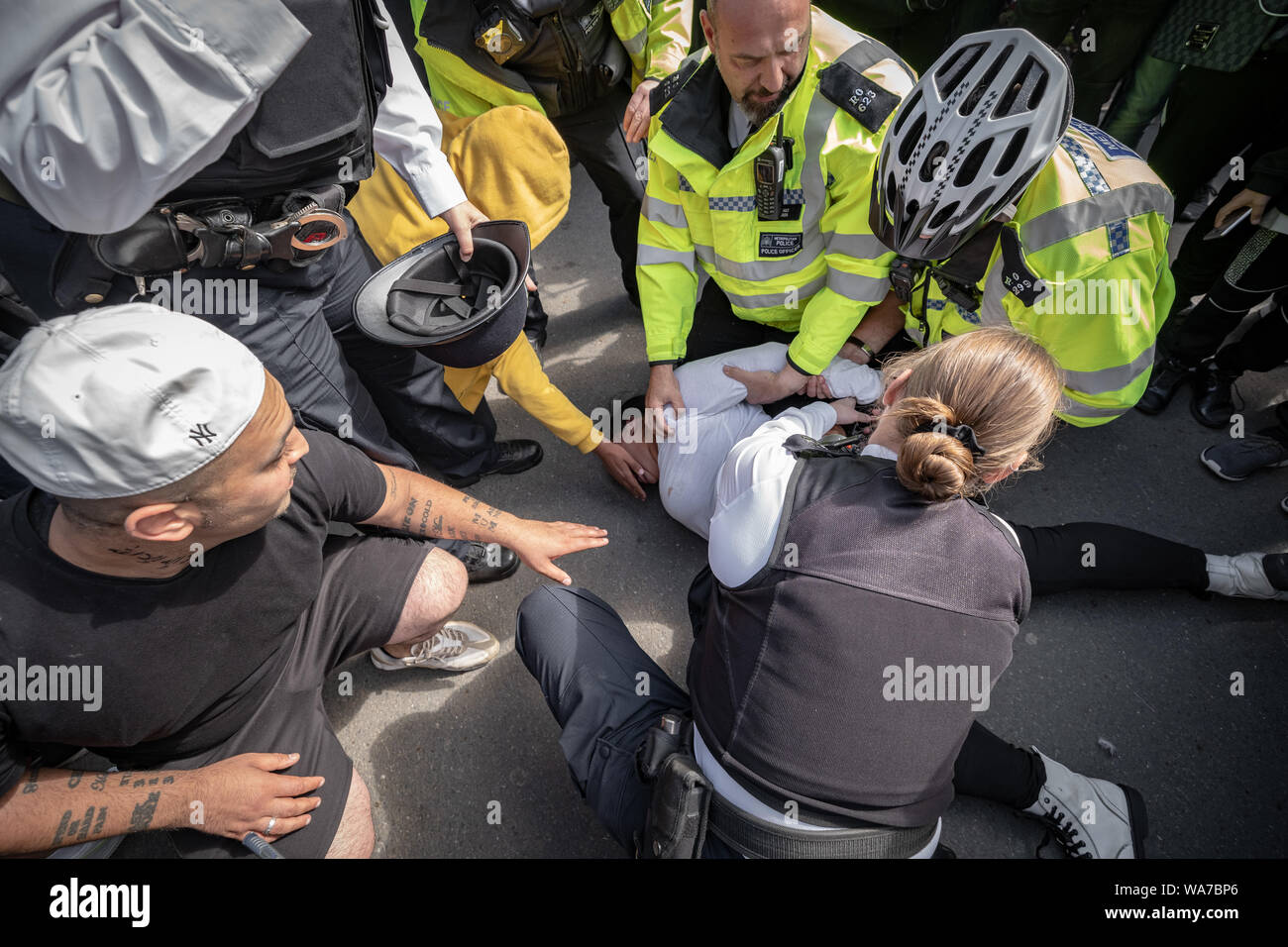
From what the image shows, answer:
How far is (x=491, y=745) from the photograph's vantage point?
7.18 feet

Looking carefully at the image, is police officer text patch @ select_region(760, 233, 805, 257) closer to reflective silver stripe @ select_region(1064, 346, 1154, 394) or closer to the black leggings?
reflective silver stripe @ select_region(1064, 346, 1154, 394)

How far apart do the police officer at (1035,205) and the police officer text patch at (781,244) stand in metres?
0.32

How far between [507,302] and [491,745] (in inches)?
54.2

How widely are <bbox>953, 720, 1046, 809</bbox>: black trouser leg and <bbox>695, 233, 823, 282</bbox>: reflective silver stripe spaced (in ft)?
4.96

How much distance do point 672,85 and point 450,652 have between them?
6.51 ft

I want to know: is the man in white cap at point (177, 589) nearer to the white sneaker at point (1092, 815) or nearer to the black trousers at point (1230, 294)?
the white sneaker at point (1092, 815)

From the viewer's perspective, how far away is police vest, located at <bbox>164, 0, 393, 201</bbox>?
168 cm

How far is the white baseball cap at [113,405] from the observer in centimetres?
121

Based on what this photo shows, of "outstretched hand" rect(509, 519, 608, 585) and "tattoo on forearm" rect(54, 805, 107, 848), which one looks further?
"outstretched hand" rect(509, 519, 608, 585)

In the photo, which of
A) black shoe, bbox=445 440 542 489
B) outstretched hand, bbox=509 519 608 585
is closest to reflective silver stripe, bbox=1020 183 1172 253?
outstretched hand, bbox=509 519 608 585

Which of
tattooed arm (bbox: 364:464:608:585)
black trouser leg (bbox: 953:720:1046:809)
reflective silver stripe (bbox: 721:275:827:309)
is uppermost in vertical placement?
reflective silver stripe (bbox: 721:275:827:309)

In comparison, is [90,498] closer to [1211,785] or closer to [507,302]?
[507,302]

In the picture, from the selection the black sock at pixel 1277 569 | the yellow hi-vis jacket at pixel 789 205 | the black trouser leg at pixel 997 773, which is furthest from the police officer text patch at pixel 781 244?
the black sock at pixel 1277 569

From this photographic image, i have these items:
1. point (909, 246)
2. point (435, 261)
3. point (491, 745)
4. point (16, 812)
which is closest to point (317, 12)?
point (435, 261)
